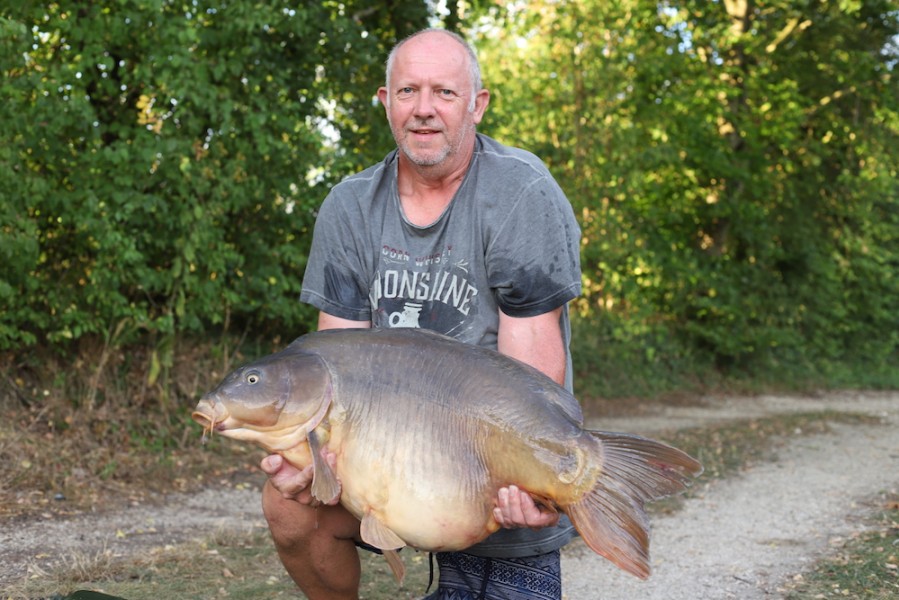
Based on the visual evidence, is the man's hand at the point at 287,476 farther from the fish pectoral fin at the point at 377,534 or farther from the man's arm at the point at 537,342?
the man's arm at the point at 537,342

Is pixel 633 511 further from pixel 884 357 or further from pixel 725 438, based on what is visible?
pixel 884 357

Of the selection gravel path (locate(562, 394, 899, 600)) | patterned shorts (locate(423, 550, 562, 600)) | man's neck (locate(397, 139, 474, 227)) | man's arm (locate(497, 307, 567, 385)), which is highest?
man's neck (locate(397, 139, 474, 227))

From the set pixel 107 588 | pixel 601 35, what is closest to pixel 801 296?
pixel 601 35

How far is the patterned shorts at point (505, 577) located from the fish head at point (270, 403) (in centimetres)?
97

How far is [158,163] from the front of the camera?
22.8ft

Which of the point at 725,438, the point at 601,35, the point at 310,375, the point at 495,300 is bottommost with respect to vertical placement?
the point at 725,438

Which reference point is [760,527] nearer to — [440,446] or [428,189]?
[428,189]

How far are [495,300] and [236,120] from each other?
187 inches

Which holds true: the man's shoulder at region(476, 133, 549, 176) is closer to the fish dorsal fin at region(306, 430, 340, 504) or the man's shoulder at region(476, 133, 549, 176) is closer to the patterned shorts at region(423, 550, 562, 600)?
the fish dorsal fin at region(306, 430, 340, 504)

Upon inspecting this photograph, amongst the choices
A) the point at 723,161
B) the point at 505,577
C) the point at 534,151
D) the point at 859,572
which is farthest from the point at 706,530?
the point at 723,161

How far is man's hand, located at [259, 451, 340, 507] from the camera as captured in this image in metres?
2.74

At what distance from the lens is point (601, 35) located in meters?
11.6

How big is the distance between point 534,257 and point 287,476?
1.00 meters

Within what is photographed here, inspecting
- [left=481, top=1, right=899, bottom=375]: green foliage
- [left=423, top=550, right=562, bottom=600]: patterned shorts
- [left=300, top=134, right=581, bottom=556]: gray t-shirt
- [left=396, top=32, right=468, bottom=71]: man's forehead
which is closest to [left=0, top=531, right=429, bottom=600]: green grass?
[left=423, top=550, right=562, bottom=600]: patterned shorts
